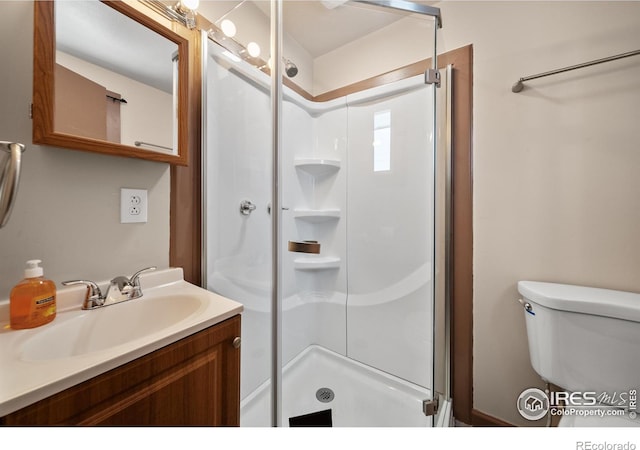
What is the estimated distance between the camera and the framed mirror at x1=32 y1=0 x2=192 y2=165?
2.10 ft

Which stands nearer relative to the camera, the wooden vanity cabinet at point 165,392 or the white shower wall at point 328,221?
the wooden vanity cabinet at point 165,392

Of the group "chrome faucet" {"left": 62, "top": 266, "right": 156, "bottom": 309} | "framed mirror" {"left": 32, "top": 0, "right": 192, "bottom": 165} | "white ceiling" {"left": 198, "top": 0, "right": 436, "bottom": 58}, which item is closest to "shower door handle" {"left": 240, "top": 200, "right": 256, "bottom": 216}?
"framed mirror" {"left": 32, "top": 0, "right": 192, "bottom": 165}

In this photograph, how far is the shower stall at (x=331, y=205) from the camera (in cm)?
99

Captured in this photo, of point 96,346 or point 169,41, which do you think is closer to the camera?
point 96,346

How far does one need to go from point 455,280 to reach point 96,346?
141 cm

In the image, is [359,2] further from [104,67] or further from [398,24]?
[104,67]

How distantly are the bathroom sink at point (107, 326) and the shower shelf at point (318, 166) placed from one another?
2.72 feet

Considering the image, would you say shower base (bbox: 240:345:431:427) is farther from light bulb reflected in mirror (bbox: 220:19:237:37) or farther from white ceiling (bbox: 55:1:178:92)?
light bulb reflected in mirror (bbox: 220:19:237:37)

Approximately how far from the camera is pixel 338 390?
4.17 ft

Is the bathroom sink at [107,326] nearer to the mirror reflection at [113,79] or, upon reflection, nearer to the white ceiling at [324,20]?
the mirror reflection at [113,79]

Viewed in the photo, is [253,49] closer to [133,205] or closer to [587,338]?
[133,205]

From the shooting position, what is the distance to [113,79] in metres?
0.77

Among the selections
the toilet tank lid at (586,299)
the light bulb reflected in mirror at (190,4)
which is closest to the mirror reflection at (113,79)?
the light bulb reflected in mirror at (190,4)
